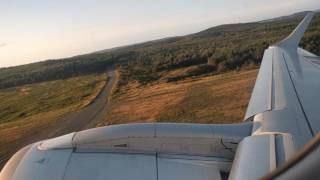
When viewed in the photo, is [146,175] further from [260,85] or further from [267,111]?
[260,85]

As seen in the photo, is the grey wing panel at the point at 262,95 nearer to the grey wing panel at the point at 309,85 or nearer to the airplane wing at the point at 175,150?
the airplane wing at the point at 175,150

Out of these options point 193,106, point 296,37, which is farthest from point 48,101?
point 296,37

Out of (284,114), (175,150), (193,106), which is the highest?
(284,114)

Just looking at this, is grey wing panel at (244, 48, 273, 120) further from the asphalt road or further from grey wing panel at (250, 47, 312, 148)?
the asphalt road

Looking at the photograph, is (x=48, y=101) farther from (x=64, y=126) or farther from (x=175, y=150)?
(x=175, y=150)

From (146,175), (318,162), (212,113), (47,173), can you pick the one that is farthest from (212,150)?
(212,113)

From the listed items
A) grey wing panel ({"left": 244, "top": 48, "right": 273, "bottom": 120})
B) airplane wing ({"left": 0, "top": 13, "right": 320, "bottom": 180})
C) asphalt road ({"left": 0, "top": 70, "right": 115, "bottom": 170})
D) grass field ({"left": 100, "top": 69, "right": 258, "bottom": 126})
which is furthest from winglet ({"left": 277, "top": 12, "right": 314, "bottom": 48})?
asphalt road ({"left": 0, "top": 70, "right": 115, "bottom": 170})

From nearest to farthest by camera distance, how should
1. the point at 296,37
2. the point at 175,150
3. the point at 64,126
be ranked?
the point at 175,150, the point at 296,37, the point at 64,126

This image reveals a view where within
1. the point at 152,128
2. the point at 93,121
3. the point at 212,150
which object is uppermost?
the point at 152,128
